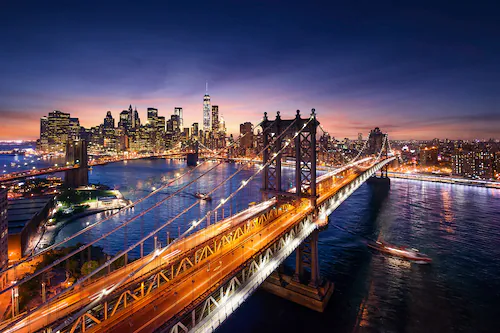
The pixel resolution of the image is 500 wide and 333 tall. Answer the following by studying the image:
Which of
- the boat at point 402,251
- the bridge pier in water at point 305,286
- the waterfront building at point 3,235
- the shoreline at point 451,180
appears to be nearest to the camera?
the bridge pier in water at point 305,286

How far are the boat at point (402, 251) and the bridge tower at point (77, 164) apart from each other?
59209mm

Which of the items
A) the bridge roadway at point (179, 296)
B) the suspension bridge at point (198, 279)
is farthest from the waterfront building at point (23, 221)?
the bridge roadway at point (179, 296)

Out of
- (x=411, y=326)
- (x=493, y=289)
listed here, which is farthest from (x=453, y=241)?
(x=411, y=326)

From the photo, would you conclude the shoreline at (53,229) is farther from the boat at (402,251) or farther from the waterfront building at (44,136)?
the waterfront building at (44,136)

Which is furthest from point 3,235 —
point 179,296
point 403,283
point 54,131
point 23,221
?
point 54,131

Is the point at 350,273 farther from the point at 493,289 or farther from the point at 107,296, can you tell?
the point at 107,296

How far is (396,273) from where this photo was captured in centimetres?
2230

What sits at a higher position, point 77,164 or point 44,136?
point 44,136

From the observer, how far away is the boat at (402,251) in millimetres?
24281

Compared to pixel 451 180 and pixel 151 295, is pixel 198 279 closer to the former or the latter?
pixel 151 295

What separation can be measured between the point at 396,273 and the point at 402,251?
396 cm

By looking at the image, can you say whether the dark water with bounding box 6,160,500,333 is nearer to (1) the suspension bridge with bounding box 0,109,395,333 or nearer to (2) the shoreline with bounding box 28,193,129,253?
(2) the shoreline with bounding box 28,193,129,253

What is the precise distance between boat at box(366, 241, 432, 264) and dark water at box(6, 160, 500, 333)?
80 centimetres

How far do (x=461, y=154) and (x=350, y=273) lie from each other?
314 feet
